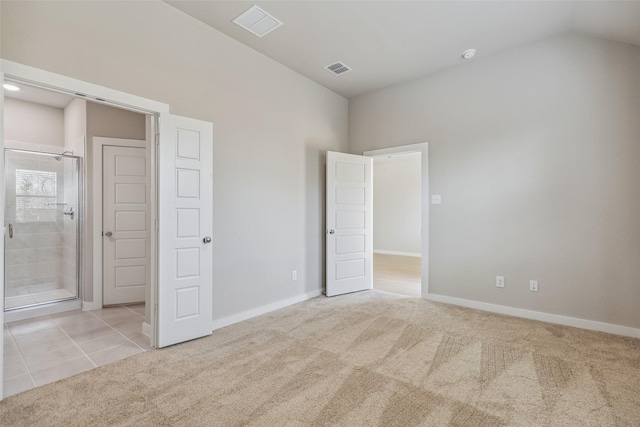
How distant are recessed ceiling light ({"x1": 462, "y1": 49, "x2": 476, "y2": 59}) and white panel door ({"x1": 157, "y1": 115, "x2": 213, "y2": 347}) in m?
3.16

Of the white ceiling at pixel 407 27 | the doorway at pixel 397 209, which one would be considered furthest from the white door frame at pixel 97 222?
the doorway at pixel 397 209

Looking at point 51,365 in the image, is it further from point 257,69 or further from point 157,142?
point 257,69

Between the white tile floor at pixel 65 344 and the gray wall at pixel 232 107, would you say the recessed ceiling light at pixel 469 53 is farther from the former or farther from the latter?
the white tile floor at pixel 65 344

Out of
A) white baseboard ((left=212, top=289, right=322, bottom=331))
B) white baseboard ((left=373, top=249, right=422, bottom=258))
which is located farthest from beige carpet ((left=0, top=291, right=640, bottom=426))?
white baseboard ((left=373, top=249, right=422, bottom=258))

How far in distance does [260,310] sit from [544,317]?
3.32 metres

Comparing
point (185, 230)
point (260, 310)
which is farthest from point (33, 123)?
point (260, 310)

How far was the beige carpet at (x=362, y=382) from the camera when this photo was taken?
183 cm

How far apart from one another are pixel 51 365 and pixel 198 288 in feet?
4.03

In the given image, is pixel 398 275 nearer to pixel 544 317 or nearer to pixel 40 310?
pixel 544 317

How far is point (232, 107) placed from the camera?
3.43m

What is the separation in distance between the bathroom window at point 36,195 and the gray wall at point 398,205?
7.35m

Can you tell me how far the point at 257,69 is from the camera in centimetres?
369

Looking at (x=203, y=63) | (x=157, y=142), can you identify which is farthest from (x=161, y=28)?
(x=157, y=142)

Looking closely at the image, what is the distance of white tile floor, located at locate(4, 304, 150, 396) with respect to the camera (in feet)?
7.68
